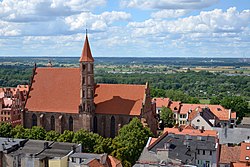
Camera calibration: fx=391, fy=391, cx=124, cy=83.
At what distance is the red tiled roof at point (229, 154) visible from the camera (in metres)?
66.7

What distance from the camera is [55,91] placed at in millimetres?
91875

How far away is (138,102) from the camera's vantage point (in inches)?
3376

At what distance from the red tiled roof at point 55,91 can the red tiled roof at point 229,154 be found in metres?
34.6

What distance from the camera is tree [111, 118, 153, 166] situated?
71.4 meters

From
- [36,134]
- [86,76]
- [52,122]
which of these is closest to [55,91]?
[52,122]

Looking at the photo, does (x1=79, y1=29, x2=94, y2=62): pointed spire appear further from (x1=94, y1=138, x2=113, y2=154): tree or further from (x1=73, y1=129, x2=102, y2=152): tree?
(x1=94, y1=138, x2=113, y2=154): tree

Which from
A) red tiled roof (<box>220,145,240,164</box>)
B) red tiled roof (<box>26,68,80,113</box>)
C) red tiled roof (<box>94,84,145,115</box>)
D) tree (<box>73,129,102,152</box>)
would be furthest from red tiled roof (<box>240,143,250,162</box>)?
red tiled roof (<box>26,68,80,113</box>)

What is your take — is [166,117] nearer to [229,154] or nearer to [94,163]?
[229,154]

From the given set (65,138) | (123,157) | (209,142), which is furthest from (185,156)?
(65,138)

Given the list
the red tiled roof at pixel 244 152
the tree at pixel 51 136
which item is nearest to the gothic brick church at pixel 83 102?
the tree at pixel 51 136

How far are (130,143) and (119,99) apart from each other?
54.9 feet

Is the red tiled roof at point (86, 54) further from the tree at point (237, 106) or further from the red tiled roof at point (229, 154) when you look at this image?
the tree at point (237, 106)

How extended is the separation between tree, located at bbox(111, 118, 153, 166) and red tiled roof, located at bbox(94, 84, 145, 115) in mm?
8686

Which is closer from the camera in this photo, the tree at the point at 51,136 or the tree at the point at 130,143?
the tree at the point at 130,143
